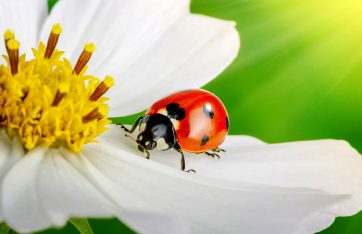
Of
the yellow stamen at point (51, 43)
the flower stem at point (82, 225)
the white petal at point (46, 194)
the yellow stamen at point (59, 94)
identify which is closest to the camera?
the white petal at point (46, 194)

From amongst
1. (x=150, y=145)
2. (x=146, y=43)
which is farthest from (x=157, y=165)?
(x=146, y=43)

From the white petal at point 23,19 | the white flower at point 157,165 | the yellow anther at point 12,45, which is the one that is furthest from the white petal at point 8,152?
the white petal at point 23,19

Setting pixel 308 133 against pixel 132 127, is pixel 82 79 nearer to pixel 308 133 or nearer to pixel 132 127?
pixel 132 127

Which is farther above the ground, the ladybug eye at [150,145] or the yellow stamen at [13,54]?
the yellow stamen at [13,54]

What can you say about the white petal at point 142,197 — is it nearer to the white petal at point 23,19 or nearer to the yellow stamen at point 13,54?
the yellow stamen at point 13,54

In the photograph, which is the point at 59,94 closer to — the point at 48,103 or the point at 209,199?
the point at 48,103

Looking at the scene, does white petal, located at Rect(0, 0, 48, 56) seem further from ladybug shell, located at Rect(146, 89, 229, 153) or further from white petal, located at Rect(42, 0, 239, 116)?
ladybug shell, located at Rect(146, 89, 229, 153)

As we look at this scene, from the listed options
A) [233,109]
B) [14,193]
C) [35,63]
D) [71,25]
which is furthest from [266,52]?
[14,193]
